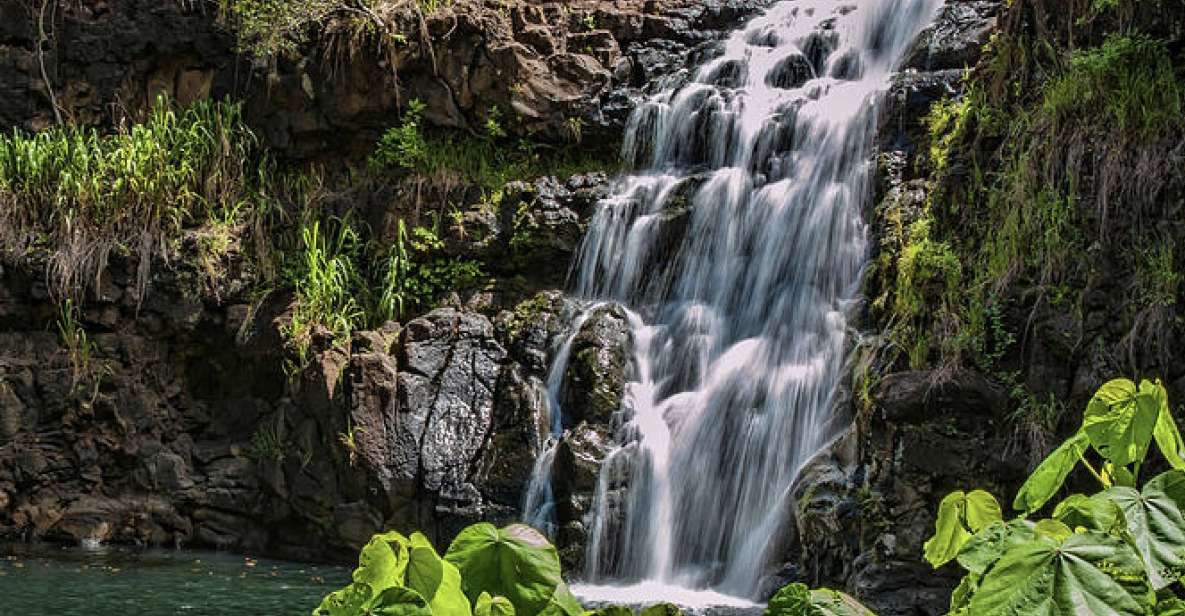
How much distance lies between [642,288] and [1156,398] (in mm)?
8830

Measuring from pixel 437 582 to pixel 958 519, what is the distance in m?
0.68

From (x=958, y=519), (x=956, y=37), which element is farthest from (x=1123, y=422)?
(x=956, y=37)

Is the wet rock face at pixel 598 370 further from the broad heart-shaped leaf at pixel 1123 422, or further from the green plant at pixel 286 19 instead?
the broad heart-shaped leaf at pixel 1123 422

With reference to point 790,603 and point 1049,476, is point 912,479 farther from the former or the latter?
point 790,603

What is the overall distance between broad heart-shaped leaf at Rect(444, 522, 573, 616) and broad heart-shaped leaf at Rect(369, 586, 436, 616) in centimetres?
9

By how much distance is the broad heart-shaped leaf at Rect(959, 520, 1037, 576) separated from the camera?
41.1 inches

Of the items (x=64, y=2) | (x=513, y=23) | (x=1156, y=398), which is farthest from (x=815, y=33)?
(x=1156, y=398)

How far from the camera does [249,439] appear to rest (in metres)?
10.3

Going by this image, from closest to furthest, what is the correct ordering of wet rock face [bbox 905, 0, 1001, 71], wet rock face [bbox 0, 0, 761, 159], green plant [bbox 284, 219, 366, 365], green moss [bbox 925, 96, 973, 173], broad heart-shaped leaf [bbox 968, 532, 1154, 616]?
1. broad heart-shaped leaf [bbox 968, 532, 1154, 616]
2. green moss [bbox 925, 96, 973, 173]
3. wet rock face [bbox 905, 0, 1001, 71]
4. green plant [bbox 284, 219, 366, 365]
5. wet rock face [bbox 0, 0, 761, 159]

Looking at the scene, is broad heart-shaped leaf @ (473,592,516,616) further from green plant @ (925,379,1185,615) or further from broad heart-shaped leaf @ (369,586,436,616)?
green plant @ (925,379,1185,615)

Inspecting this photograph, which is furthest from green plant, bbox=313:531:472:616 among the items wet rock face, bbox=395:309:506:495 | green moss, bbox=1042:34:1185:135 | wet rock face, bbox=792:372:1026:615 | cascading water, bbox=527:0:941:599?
wet rock face, bbox=395:309:506:495

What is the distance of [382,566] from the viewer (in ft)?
3.33

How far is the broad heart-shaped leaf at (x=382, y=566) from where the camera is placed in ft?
3.31

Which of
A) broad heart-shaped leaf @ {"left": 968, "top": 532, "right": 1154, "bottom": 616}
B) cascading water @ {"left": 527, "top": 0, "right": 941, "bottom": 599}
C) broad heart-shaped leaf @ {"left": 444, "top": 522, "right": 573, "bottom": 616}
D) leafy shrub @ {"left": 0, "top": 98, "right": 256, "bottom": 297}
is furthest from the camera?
leafy shrub @ {"left": 0, "top": 98, "right": 256, "bottom": 297}
